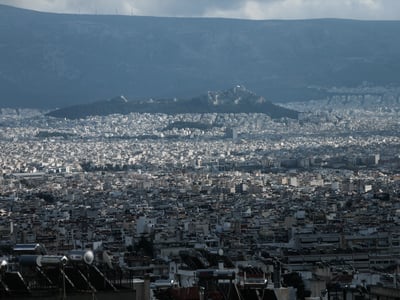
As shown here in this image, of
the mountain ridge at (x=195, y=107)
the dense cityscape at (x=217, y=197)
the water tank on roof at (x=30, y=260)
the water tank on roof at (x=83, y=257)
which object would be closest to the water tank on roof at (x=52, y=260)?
the water tank on roof at (x=30, y=260)

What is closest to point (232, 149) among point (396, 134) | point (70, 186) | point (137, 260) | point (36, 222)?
point (396, 134)

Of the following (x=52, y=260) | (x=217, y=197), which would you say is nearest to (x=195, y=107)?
(x=217, y=197)

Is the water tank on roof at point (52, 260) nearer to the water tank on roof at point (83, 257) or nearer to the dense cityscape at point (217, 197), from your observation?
the water tank on roof at point (83, 257)

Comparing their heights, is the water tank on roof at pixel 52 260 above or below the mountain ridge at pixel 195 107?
below

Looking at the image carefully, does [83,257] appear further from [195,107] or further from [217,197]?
[195,107]

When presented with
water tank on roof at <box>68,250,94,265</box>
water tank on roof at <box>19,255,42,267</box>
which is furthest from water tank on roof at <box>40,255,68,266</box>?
water tank on roof at <box>68,250,94,265</box>

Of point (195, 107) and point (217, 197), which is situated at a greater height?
point (195, 107)

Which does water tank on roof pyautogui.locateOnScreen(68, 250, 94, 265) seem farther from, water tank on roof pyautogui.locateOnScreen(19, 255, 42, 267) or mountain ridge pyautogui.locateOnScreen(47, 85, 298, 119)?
mountain ridge pyautogui.locateOnScreen(47, 85, 298, 119)

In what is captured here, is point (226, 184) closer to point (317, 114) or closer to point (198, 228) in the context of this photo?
point (198, 228)

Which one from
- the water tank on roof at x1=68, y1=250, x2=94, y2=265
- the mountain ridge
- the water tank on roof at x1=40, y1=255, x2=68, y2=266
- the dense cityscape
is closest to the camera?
the water tank on roof at x1=40, y1=255, x2=68, y2=266
